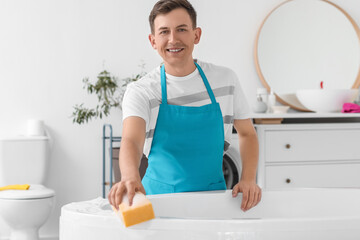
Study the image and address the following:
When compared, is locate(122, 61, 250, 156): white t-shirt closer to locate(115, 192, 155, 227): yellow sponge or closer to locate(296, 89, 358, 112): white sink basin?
locate(115, 192, 155, 227): yellow sponge

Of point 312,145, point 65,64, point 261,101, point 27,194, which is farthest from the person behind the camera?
point 65,64

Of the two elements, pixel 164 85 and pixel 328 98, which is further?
pixel 328 98

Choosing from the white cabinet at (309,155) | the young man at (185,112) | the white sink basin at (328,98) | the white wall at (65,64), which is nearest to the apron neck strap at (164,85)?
the young man at (185,112)

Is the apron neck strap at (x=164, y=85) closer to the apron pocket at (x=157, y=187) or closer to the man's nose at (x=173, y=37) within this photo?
the man's nose at (x=173, y=37)

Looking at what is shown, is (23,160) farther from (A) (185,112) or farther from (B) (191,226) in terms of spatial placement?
(B) (191,226)

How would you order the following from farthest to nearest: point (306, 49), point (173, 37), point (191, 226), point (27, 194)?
point (306, 49)
point (27, 194)
point (173, 37)
point (191, 226)

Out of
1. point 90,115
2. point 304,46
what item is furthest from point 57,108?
point 304,46

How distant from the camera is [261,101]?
11.4ft

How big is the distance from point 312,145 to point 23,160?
2.15 meters

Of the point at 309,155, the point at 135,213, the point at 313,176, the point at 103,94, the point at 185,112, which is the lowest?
the point at 313,176

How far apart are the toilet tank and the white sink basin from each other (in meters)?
2.08

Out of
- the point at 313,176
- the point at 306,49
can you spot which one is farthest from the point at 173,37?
the point at 306,49

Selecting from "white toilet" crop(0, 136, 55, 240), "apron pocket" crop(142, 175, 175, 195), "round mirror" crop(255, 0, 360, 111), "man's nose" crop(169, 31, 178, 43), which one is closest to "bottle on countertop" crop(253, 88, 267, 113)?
"round mirror" crop(255, 0, 360, 111)

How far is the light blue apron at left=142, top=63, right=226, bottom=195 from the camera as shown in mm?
1425
